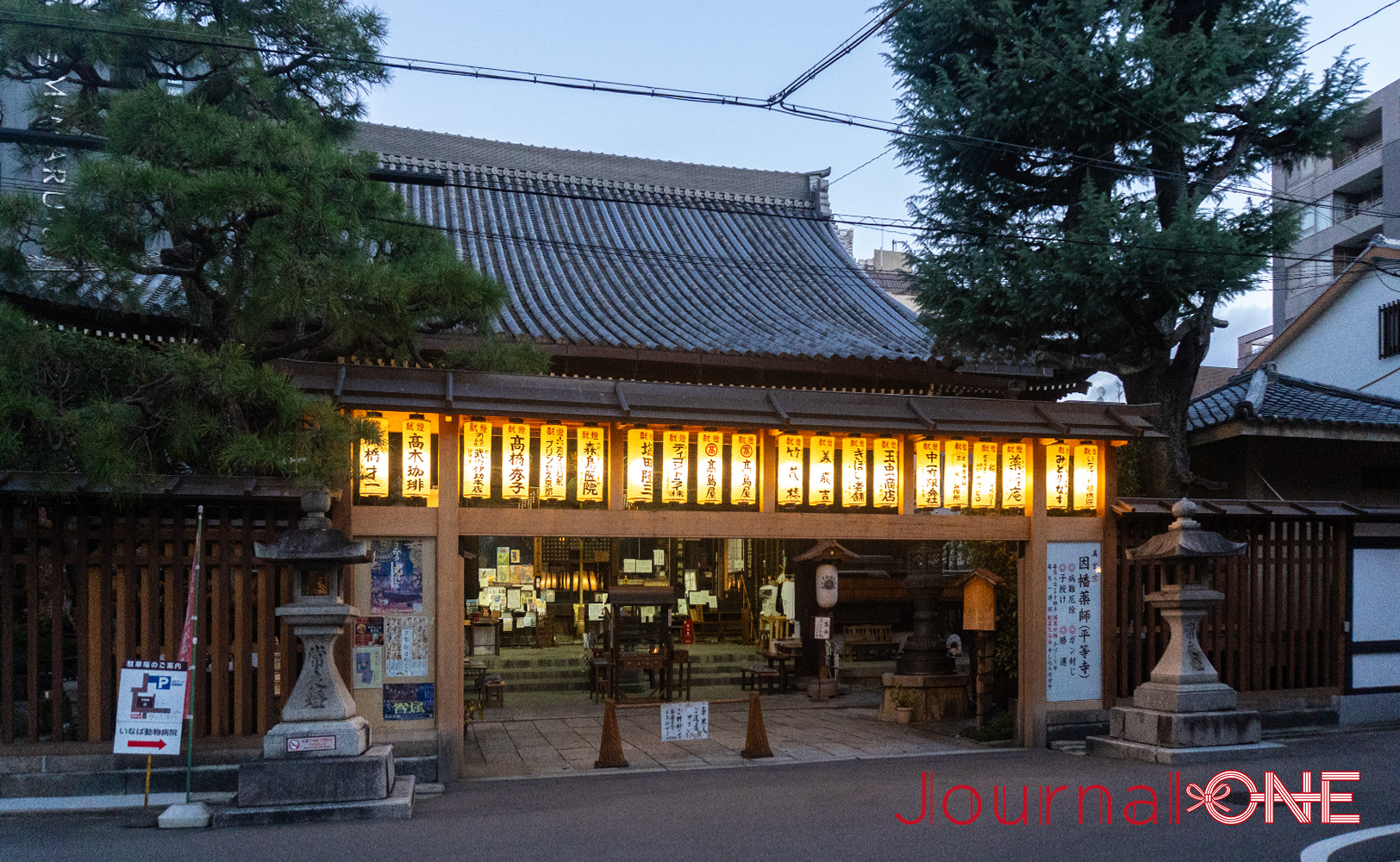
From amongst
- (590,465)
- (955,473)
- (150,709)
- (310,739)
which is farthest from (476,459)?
(955,473)

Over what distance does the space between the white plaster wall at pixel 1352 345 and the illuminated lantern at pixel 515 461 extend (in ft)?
67.5

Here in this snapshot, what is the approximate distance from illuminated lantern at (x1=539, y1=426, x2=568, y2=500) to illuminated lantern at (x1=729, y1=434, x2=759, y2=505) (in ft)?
6.87

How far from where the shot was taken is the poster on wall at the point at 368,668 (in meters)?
11.1

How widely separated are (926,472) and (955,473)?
0.43m

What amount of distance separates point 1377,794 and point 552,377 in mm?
9602

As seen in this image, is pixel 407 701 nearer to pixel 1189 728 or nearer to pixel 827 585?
pixel 1189 728

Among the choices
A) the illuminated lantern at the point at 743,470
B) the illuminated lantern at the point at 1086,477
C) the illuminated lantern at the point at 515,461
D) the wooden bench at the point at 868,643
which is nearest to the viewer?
the illuminated lantern at the point at 515,461

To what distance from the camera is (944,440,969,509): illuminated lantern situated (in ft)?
44.1

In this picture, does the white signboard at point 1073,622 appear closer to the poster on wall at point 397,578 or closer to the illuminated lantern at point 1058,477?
the illuminated lantern at point 1058,477

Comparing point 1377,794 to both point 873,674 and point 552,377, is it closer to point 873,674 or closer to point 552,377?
point 552,377

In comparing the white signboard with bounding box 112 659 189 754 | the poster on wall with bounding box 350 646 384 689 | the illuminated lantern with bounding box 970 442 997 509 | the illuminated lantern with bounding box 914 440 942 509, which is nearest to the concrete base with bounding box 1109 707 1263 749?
the illuminated lantern with bounding box 970 442 997 509

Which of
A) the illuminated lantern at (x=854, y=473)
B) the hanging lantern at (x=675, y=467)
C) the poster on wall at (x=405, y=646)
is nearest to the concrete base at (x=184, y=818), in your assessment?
the poster on wall at (x=405, y=646)

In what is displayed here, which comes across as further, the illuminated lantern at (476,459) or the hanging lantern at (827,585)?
the hanging lantern at (827,585)

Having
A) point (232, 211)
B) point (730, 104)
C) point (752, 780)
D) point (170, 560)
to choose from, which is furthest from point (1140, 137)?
point (170, 560)
